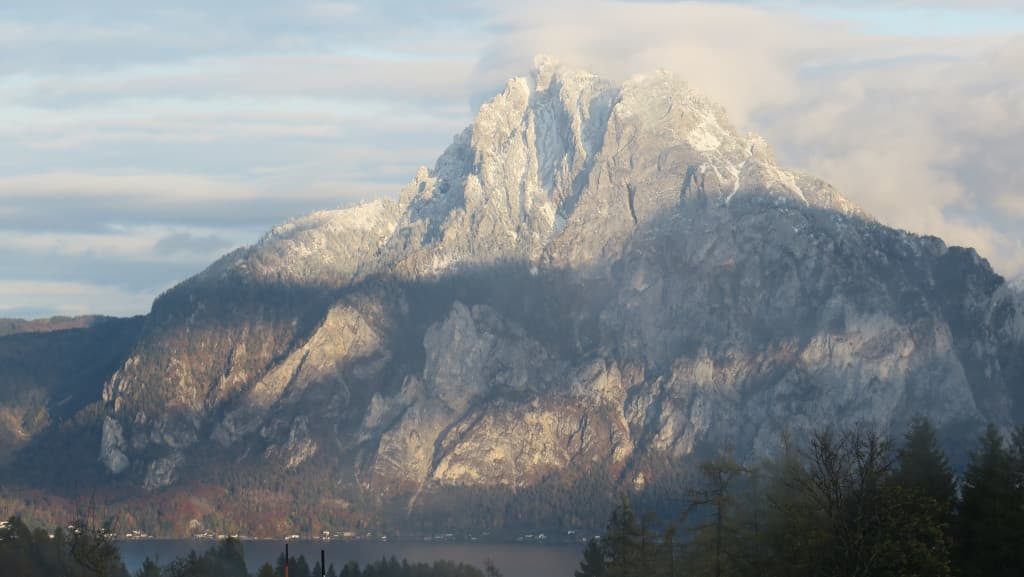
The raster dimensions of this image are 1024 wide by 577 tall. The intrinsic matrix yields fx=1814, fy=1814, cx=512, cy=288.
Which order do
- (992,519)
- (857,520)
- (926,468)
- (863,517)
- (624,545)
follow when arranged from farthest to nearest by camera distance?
(624,545)
(926,468)
(992,519)
(863,517)
(857,520)

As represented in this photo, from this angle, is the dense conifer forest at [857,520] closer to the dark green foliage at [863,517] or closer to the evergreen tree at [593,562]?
the dark green foliage at [863,517]

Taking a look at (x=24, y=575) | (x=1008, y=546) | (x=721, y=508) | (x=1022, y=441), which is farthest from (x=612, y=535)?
(x=24, y=575)

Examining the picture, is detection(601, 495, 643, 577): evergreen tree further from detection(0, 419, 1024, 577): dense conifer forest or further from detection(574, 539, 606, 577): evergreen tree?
detection(574, 539, 606, 577): evergreen tree

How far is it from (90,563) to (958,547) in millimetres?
62655

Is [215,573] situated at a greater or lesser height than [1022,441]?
lesser

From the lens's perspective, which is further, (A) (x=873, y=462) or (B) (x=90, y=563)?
(B) (x=90, y=563)

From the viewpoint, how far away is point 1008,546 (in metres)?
96.4

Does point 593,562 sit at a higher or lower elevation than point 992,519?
lower

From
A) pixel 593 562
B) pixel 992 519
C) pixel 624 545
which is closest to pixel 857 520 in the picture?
pixel 992 519

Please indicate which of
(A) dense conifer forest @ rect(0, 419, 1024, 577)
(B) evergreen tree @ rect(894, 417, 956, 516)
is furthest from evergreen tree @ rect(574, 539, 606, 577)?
(B) evergreen tree @ rect(894, 417, 956, 516)

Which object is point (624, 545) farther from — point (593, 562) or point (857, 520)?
point (593, 562)

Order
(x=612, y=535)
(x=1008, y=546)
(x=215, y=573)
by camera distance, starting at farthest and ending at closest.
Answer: (x=215, y=573) < (x=612, y=535) < (x=1008, y=546)

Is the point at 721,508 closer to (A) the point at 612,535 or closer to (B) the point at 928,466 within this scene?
(B) the point at 928,466

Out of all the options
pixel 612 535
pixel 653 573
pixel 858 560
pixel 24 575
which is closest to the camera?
pixel 858 560
